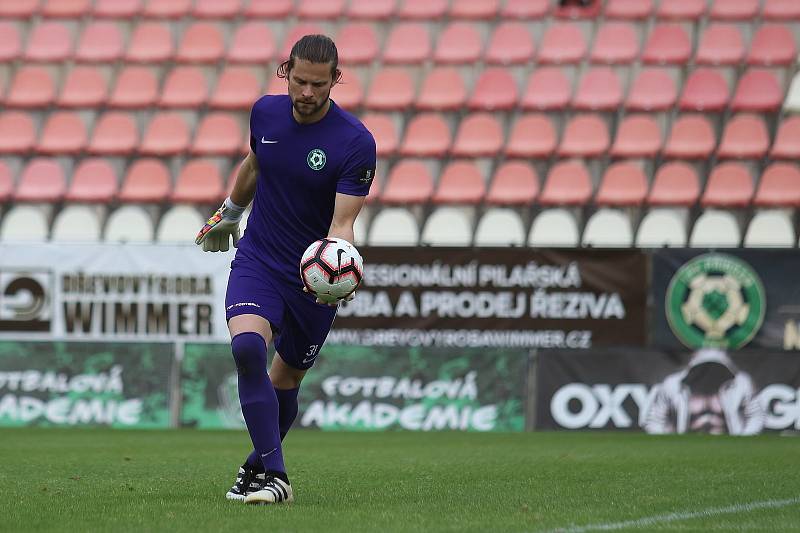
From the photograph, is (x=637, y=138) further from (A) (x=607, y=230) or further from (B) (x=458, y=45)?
(B) (x=458, y=45)

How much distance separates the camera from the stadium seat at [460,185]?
18.0m

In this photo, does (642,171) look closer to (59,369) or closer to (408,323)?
(408,323)

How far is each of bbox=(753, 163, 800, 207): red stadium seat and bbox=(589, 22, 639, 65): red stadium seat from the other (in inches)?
121

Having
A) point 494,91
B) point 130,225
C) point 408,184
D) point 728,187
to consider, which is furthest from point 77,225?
point 728,187

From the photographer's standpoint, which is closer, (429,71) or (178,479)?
(178,479)

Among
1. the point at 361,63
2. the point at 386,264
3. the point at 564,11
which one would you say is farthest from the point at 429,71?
the point at 386,264

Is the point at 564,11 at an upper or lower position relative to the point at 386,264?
upper

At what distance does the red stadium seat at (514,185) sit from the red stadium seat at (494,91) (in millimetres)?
1196

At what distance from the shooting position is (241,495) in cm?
598

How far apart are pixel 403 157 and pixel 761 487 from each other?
1269cm

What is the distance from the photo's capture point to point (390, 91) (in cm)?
1975

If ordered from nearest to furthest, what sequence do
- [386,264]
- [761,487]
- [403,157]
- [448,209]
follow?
[761,487] < [386,264] < [448,209] < [403,157]

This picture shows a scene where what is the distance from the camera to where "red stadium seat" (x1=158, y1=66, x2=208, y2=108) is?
20.3m

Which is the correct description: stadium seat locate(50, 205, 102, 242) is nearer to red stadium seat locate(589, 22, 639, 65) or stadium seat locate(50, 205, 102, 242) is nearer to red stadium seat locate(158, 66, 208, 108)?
red stadium seat locate(158, 66, 208, 108)
